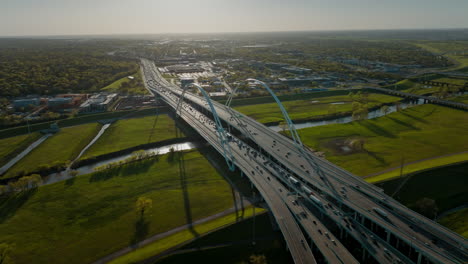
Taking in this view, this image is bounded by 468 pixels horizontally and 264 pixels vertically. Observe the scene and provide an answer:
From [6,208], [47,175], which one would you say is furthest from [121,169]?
[6,208]

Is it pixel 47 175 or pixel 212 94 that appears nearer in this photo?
pixel 47 175

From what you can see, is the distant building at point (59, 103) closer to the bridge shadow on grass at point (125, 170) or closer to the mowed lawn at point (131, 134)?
the mowed lawn at point (131, 134)

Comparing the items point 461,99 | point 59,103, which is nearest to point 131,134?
point 59,103

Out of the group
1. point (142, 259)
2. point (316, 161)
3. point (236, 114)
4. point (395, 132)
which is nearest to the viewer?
point (142, 259)

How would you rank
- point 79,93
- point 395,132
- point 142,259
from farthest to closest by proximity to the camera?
point 79,93
point 395,132
point 142,259

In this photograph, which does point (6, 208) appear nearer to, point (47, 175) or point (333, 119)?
point (47, 175)

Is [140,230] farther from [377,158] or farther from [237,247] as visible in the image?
[377,158]
